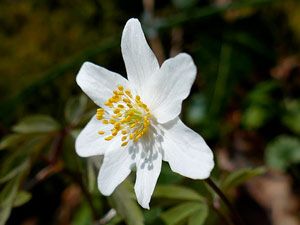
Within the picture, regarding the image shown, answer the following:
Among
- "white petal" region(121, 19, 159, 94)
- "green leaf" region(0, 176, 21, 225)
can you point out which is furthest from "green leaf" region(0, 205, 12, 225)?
"white petal" region(121, 19, 159, 94)

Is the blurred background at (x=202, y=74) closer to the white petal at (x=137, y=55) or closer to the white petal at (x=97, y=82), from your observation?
the white petal at (x=97, y=82)

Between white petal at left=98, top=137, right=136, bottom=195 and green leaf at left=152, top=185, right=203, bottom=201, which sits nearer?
white petal at left=98, top=137, right=136, bottom=195

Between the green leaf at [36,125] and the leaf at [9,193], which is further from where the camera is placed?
the green leaf at [36,125]

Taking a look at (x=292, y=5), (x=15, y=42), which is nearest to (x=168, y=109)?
(x=15, y=42)

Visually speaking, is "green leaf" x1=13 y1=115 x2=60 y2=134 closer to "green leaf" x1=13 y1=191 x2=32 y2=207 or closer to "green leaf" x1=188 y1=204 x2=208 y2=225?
"green leaf" x1=13 y1=191 x2=32 y2=207

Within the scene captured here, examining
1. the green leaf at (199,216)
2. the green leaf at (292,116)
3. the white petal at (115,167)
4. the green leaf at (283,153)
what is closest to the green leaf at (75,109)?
the white petal at (115,167)

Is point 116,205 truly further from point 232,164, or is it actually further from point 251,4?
point 251,4
